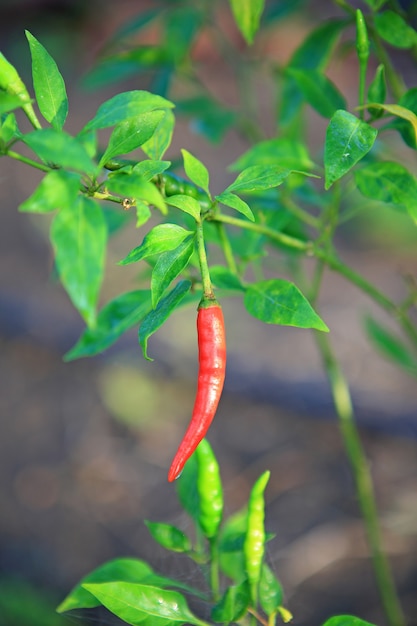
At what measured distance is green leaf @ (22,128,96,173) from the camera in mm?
601

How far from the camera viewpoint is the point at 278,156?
45.9 inches

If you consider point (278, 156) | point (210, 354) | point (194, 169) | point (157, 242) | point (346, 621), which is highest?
point (278, 156)

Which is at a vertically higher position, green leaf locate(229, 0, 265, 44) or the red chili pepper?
green leaf locate(229, 0, 265, 44)

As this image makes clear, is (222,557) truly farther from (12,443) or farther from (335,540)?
(12,443)

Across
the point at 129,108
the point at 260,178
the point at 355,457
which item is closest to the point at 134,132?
the point at 129,108

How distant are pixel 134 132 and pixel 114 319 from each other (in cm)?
38

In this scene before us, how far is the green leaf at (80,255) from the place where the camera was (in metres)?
0.62

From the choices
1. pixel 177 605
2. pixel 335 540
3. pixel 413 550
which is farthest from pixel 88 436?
pixel 177 605

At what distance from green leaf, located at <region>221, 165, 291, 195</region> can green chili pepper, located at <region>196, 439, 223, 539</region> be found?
14.3 inches

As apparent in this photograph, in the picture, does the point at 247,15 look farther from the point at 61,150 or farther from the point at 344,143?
the point at 61,150

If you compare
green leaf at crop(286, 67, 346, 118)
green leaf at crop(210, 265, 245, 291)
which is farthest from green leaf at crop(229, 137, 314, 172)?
green leaf at crop(210, 265, 245, 291)

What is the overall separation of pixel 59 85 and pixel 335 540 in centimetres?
191

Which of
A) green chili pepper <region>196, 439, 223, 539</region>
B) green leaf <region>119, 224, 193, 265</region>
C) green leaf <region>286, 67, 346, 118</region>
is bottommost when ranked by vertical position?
green chili pepper <region>196, 439, 223, 539</region>

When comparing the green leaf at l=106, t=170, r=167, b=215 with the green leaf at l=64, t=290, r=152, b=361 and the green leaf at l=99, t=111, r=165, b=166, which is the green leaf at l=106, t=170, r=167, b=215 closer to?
the green leaf at l=99, t=111, r=165, b=166
